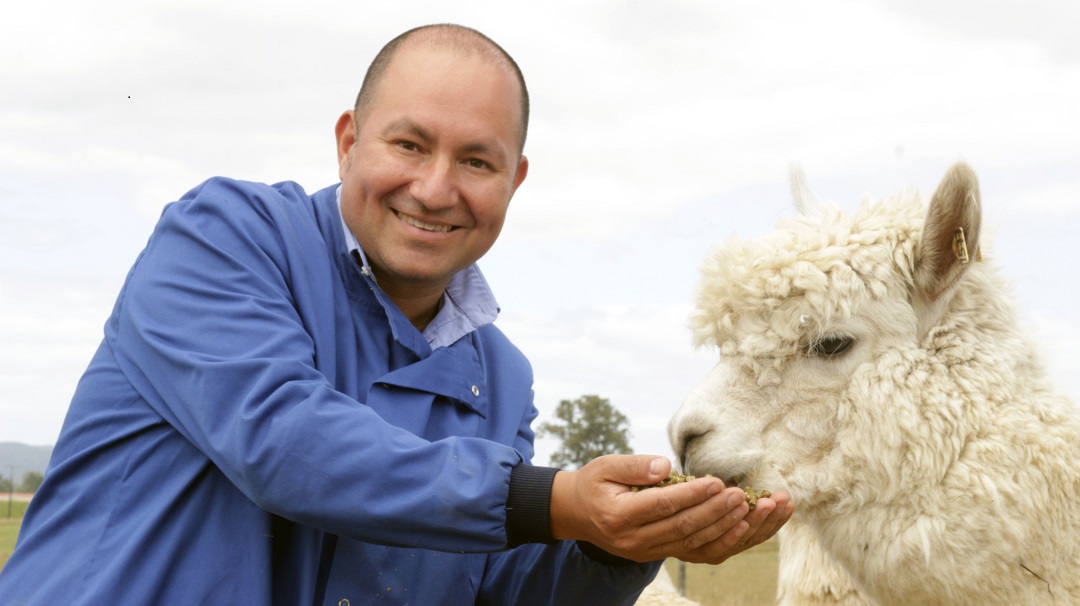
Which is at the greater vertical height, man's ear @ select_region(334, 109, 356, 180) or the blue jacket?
man's ear @ select_region(334, 109, 356, 180)

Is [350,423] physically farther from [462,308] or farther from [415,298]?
[462,308]

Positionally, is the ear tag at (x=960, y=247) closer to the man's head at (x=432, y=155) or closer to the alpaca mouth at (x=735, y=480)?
the alpaca mouth at (x=735, y=480)

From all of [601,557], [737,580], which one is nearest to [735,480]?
[601,557]

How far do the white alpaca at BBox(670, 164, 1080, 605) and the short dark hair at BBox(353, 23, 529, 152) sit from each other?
899 mm

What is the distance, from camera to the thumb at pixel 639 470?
249cm

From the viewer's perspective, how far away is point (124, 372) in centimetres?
282

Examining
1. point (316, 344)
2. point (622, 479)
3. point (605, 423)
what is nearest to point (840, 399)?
point (622, 479)

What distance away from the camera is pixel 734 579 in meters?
14.7

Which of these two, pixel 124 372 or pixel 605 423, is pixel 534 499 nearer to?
pixel 124 372

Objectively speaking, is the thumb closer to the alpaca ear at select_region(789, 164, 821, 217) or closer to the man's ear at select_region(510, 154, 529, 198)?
the man's ear at select_region(510, 154, 529, 198)

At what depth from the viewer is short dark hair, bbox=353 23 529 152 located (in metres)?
3.26

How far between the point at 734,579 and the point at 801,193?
11520mm

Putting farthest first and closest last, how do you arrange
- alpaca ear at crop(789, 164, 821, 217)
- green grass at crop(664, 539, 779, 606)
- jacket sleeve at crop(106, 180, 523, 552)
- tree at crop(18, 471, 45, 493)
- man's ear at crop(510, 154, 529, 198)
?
tree at crop(18, 471, 45, 493) → green grass at crop(664, 539, 779, 606) → alpaca ear at crop(789, 164, 821, 217) → man's ear at crop(510, 154, 529, 198) → jacket sleeve at crop(106, 180, 523, 552)

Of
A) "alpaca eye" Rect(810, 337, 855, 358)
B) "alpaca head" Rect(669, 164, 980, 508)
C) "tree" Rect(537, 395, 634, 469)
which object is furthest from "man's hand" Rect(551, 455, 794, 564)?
"tree" Rect(537, 395, 634, 469)
